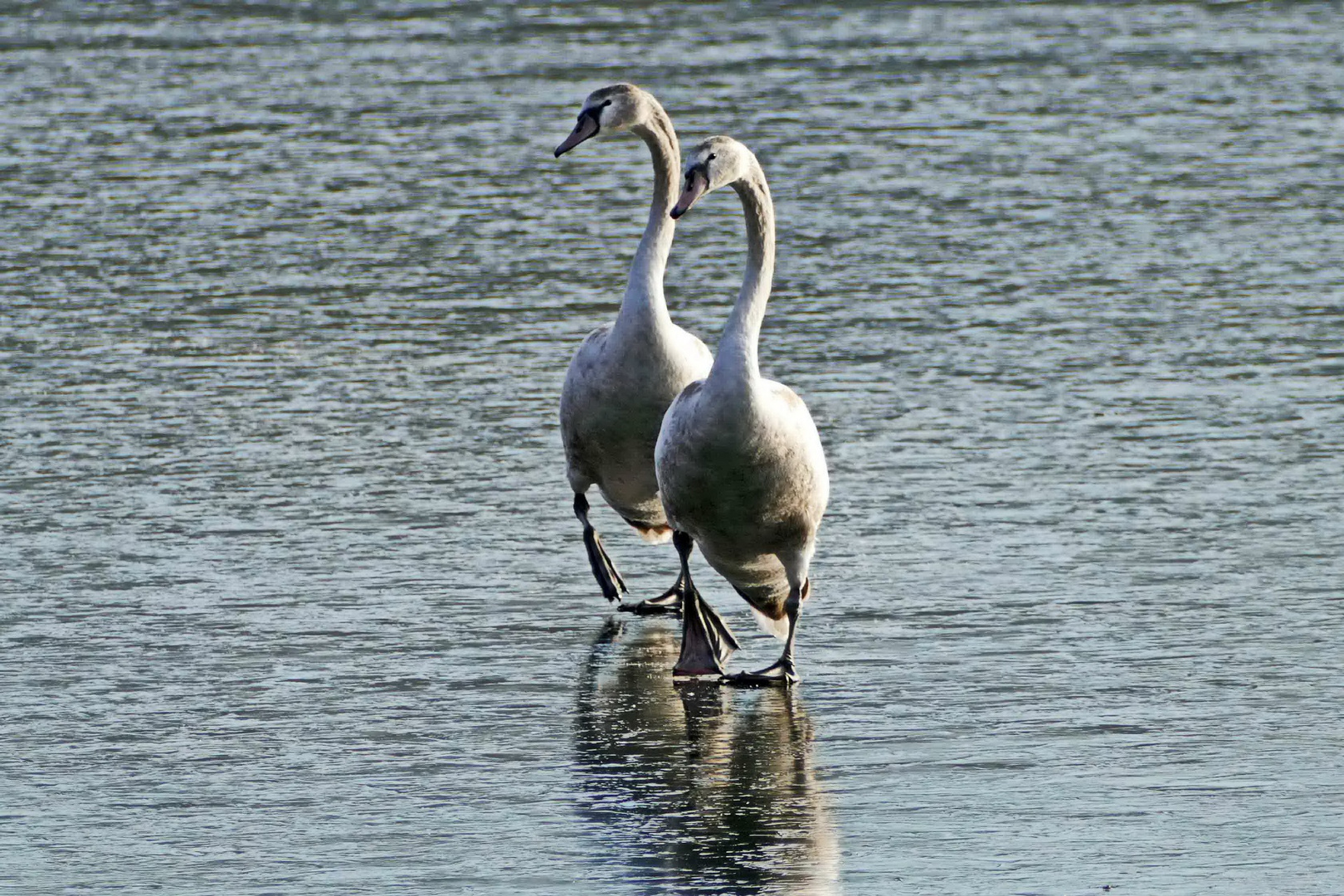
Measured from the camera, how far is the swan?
7211mm

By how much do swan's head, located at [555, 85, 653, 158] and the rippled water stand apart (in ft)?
5.32

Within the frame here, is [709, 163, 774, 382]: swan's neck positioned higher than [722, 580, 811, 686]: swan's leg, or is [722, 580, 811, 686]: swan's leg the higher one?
[709, 163, 774, 382]: swan's neck

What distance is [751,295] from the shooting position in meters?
7.46

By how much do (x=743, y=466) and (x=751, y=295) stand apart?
582 millimetres

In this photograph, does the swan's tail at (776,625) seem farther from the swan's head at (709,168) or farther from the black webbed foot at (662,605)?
the swan's head at (709,168)

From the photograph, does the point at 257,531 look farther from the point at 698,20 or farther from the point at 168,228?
the point at 698,20

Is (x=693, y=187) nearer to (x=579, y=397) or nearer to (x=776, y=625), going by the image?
(x=579, y=397)

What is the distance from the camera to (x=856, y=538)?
9.07 m

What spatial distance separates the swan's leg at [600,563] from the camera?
27.7ft

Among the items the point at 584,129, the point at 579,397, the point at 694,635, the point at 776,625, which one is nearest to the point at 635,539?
the point at 579,397

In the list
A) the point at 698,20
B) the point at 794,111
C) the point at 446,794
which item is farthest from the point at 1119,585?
the point at 698,20

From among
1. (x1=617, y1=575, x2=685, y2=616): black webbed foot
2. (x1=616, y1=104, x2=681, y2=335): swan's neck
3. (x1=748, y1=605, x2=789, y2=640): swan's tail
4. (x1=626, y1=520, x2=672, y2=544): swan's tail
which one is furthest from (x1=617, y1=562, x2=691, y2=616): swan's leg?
(x1=616, y1=104, x2=681, y2=335): swan's neck

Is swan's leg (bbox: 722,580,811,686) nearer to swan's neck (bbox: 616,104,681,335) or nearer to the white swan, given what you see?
the white swan

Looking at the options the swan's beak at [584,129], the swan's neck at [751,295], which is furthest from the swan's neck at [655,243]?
the swan's neck at [751,295]
